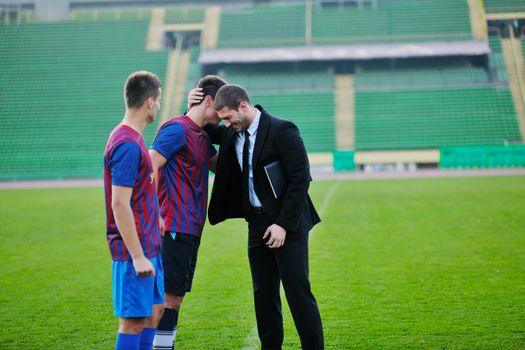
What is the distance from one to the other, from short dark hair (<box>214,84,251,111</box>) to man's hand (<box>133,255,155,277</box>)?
1140 millimetres

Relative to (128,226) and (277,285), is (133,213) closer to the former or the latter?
(128,226)

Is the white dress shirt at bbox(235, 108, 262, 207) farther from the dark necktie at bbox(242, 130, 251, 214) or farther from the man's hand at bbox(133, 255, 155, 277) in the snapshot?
the man's hand at bbox(133, 255, 155, 277)

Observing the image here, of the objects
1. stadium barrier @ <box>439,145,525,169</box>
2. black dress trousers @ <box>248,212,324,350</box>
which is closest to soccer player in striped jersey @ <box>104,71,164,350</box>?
black dress trousers @ <box>248,212,324,350</box>

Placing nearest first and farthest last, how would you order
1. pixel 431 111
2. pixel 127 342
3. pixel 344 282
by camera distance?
pixel 127 342, pixel 344 282, pixel 431 111

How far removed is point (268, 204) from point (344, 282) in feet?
11.8

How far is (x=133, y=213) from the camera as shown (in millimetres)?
3912

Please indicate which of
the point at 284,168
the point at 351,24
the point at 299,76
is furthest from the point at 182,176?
the point at 351,24

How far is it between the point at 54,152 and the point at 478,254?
28.8 m

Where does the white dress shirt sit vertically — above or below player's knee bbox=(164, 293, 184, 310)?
above

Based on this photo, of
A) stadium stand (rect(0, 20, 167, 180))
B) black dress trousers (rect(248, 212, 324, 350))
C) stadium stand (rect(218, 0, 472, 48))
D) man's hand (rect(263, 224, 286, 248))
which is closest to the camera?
man's hand (rect(263, 224, 286, 248))

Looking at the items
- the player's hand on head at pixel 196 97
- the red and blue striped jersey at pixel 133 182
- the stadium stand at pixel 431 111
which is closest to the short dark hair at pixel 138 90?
the red and blue striped jersey at pixel 133 182

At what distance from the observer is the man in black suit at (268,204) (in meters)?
4.49

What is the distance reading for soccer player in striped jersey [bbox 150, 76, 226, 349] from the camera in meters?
4.51

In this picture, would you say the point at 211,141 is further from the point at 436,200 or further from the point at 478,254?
the point at 436,200
